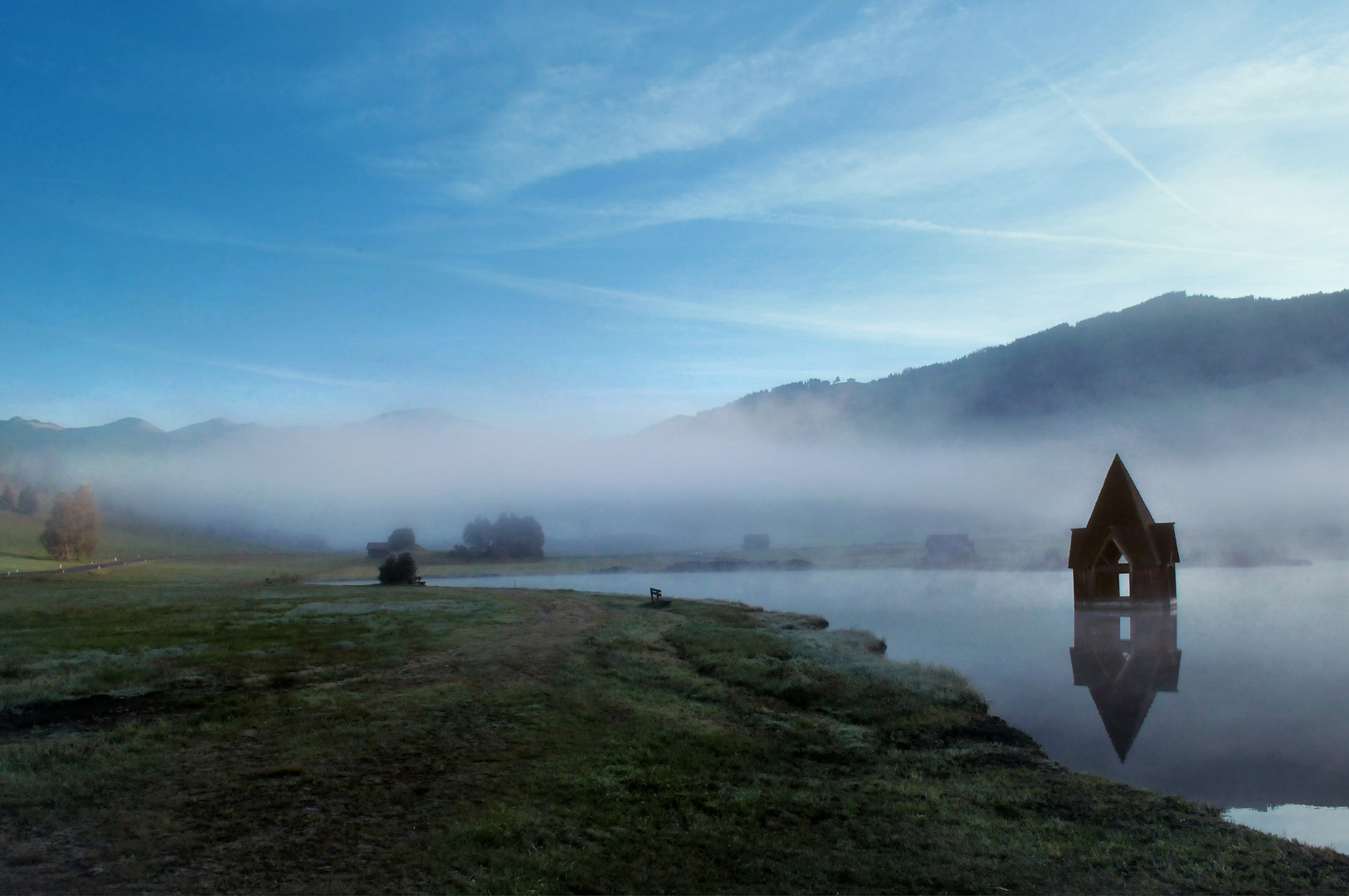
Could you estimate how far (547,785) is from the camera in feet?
45.3

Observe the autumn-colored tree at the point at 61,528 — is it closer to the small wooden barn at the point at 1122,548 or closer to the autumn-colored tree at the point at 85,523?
the autumn-colored tree at the point at 85,523

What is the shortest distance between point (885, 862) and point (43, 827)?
41.6 ft

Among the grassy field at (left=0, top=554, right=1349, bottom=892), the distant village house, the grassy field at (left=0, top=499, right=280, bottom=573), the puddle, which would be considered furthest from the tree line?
the puddle

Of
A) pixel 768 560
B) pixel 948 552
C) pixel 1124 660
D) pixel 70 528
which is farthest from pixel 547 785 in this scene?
pixel 768 560

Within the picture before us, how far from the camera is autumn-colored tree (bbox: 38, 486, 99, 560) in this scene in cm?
8212

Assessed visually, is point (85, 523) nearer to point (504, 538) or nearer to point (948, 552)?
point (504, 538)

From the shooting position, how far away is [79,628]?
105ft

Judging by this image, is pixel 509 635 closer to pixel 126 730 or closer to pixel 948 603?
pixel 126 730

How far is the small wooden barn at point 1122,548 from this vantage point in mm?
34875

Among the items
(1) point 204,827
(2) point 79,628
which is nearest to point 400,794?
(1) point 204,827

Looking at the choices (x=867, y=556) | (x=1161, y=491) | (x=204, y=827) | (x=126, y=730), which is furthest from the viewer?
(x=1161, y=491)

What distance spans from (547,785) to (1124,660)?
26.5m

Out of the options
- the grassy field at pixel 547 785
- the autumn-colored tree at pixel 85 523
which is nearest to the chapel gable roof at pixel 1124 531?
the grassy field at pixel 547 785

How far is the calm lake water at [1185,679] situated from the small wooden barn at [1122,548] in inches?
55.7
